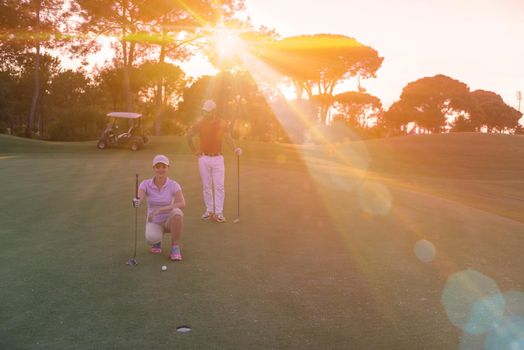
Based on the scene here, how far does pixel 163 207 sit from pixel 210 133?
293 cm

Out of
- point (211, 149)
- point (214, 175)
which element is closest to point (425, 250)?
point (214, 175)

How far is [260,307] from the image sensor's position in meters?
5.51

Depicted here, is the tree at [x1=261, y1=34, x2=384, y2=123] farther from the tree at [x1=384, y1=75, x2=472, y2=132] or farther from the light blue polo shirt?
the light blue polo shirt

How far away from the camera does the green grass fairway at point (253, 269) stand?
4.84m

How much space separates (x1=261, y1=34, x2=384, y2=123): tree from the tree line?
0.43 feet

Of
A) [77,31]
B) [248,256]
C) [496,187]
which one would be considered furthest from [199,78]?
[248,256]

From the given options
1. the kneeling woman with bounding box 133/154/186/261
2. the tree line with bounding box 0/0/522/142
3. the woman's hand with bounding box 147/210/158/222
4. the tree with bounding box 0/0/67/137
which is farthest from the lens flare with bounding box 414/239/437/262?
the tree with bounding box 0/0/67/137

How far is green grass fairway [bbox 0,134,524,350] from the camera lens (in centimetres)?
484

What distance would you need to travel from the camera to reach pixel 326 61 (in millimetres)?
62875

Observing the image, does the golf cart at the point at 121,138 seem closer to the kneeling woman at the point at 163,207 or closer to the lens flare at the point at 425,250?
the kneeling woman at the point at 163,207

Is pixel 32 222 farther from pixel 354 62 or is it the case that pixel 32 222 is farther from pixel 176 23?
pixel 354 62

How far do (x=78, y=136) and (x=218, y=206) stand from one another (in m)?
38.5

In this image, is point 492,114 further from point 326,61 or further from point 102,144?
point 102,144

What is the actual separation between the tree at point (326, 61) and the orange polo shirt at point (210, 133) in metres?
51.8
